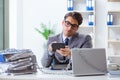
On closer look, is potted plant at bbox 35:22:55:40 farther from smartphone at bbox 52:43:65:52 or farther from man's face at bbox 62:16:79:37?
smartphone at bbox 52:43:65:52

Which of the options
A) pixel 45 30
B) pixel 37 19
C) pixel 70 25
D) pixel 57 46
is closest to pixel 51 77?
pixel 57 46

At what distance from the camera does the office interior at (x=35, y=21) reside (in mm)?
4395

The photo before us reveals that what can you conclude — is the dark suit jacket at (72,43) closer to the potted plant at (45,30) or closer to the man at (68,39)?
the man at (68,39)

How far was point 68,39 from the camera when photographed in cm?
218

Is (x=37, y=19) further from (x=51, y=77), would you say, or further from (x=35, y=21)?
(x=51, y=77)

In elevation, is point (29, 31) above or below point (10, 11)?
below

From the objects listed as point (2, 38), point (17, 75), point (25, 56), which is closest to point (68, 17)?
point (25, 56)

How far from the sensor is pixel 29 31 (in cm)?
461

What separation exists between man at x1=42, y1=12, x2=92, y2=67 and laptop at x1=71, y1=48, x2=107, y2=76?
0.98ft

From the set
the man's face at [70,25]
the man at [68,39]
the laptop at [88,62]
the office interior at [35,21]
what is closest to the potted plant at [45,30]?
the office interior at [35,21]

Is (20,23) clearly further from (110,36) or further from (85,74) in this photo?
(85,74)

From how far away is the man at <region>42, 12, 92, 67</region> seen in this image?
6.12 feet

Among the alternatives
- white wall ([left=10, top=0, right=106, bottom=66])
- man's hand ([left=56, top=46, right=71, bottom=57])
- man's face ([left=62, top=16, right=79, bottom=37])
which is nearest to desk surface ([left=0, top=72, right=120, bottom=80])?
man's hand ([left=56, top=46, right=71, bottom=57])

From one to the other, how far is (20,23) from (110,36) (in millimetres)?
1750
